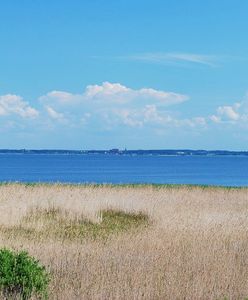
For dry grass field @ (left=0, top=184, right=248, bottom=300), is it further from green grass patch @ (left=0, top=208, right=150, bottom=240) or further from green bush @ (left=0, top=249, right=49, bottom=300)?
green bush @ (left=0, top=249, right=49, bottom=300)

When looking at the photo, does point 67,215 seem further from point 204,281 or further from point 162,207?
point 204,281

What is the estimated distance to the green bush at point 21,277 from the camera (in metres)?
11.5

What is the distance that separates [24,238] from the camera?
19688 mm

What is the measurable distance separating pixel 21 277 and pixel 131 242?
7127 millimetres

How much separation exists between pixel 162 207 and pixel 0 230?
10238mm

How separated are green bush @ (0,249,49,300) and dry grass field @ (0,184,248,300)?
0.34 metres

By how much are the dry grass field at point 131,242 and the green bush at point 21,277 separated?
1.10 ft

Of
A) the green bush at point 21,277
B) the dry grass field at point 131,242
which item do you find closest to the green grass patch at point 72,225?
the dry grass field at point 131,242

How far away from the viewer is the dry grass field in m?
12.5

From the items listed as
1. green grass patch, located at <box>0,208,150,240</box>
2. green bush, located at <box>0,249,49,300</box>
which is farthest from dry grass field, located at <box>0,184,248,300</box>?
green bush, located at <box>0,249,49,300</box>

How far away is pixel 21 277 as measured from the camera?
11.7 metres

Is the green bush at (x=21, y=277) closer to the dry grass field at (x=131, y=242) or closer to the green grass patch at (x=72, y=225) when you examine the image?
the dry grass field at (x=131, y=242)

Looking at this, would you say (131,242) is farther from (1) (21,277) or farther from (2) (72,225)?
(1) (21,277)

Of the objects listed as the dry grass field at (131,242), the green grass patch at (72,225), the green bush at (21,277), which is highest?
the green bush at (21,277)
